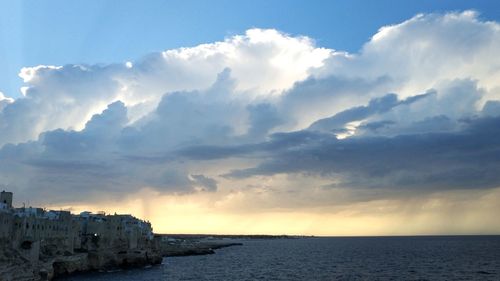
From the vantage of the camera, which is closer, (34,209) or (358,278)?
(358,278)

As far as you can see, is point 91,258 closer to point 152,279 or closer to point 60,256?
point 60,256

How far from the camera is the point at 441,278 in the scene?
97.0 m

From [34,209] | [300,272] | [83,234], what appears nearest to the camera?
[300,272]

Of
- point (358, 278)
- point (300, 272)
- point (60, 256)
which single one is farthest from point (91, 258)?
point (358, 278)

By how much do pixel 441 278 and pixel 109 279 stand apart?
64425 millimetres

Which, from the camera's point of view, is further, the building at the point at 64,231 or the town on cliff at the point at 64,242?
the building at the point at 64,231

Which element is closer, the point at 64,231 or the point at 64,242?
the point at 64,242

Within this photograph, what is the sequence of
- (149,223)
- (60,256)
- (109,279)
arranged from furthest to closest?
(149,223) < (60,256) < (109,279)

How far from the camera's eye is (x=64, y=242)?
115 metres

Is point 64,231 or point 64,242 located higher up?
point 64,231

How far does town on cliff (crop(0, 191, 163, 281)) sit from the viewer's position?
82750 mm

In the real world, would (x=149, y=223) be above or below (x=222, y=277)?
above

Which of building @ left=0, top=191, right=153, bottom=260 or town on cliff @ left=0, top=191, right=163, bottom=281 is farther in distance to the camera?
building @ left=0, top=191, right=153, bottom=260

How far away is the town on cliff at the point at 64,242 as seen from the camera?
82750 mm
